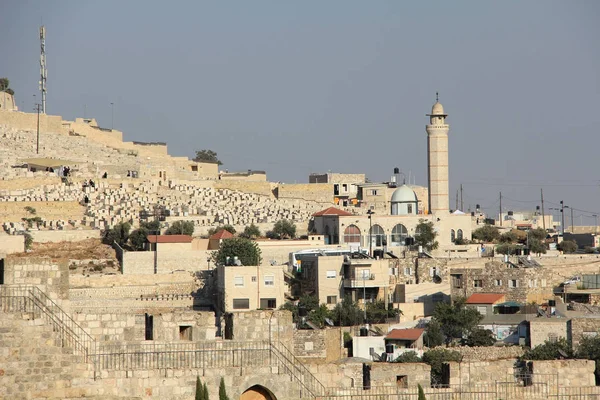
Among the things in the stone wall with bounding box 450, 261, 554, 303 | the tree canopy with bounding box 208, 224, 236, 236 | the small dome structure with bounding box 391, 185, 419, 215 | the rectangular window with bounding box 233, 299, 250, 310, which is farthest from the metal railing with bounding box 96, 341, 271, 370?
the small dome structure with bounding box 391, 185, 419, 215

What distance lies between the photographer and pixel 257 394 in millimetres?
16203

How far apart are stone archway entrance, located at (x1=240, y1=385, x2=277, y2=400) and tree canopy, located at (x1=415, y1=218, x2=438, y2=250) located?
4564 centimetres

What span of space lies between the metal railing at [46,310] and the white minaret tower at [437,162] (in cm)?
5258

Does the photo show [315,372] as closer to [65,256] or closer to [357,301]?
[357,301]

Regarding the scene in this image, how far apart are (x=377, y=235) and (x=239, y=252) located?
10.5 m

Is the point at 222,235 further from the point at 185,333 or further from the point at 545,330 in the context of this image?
the point at 185,333

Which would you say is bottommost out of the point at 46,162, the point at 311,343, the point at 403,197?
the point at 311,343

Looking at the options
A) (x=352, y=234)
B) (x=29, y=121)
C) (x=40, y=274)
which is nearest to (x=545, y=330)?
(x=40, y=274)

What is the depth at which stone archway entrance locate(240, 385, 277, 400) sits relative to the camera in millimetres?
16156

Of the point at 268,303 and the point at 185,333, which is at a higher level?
the point at 268,303

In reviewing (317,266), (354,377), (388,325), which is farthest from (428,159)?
(354,377)

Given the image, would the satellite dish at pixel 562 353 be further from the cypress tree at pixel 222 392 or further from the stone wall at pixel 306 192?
the stone wall at pixel 306 192

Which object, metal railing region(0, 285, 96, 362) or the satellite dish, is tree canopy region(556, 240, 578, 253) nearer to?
the satellite dish

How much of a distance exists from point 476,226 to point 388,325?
29094 mm
